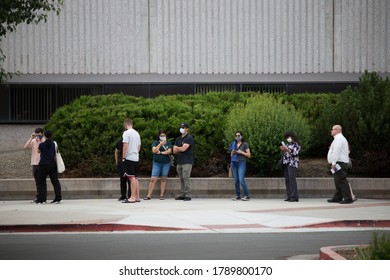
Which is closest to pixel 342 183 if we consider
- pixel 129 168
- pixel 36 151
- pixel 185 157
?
pixel 185 157

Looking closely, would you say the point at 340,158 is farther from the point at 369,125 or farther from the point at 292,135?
the point at 369,125

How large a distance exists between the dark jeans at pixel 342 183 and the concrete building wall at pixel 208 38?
965cm

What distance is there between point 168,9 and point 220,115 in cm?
626

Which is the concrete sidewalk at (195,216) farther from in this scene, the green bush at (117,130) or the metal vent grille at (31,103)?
the metal vent grille at (31,103)

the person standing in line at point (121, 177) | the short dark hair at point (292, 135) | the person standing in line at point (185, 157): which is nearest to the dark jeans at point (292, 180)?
the short dark hair at point (292, 135)

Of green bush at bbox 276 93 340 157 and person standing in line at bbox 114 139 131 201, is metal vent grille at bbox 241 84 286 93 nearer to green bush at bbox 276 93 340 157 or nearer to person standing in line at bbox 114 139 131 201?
green bush at bbox 276 93 340 157

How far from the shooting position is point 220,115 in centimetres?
2783

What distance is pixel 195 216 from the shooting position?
776 inches

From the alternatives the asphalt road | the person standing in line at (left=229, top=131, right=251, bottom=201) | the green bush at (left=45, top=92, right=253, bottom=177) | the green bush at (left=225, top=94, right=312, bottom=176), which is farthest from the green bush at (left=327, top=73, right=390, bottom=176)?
the asphalt road

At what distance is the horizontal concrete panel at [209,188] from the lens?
2547 cm

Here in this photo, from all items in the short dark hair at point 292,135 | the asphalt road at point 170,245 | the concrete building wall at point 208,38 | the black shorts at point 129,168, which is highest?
the concrete building wall at point 208,38

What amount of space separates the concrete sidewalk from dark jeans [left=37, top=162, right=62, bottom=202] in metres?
0.32

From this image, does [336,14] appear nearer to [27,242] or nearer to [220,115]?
[220,115]

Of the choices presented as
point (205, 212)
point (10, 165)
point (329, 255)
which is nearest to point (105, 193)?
point (10, 165)
